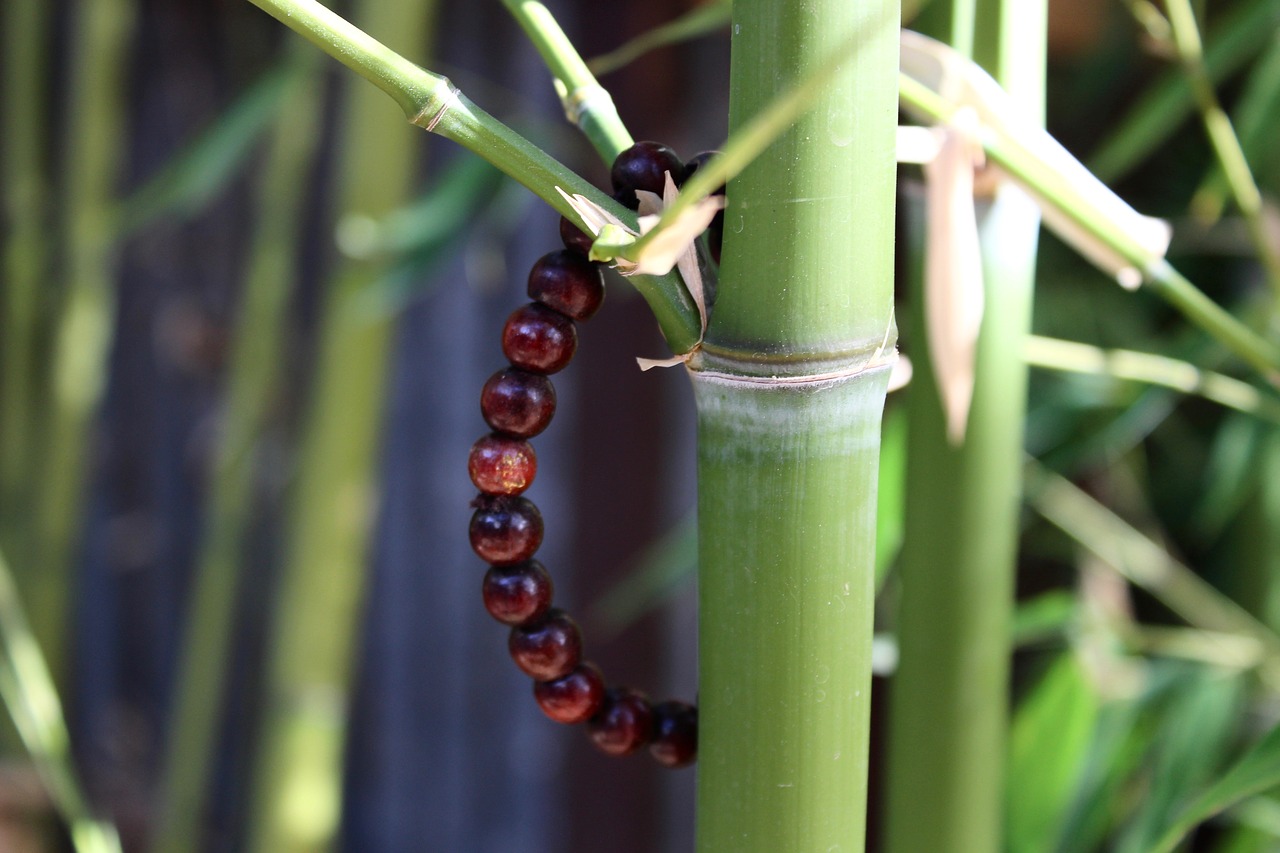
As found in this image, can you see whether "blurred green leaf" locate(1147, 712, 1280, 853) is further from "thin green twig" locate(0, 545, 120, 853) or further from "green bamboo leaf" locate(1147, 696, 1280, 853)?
"thin green twig" locate(0, 545, 120, 853)

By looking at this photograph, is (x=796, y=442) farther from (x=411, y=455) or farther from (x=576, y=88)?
(x=411, y=455)

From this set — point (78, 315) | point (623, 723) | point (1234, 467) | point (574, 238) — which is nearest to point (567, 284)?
point (574, 238)

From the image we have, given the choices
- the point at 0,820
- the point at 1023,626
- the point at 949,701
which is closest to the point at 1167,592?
the point at 1023,626

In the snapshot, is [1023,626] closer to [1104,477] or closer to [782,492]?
[782,492]

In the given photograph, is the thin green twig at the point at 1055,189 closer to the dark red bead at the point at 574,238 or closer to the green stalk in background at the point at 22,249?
the dark red bead at the point at 574,238

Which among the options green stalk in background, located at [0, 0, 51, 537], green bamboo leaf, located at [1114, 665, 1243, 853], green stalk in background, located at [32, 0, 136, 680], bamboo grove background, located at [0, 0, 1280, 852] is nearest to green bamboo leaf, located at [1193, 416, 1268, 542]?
bamboo grove background, located at [0, 0, 1280, 852]

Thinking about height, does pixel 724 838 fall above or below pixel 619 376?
below

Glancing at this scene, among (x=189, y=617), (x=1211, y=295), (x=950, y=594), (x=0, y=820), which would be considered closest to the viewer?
(x=950, y=594)
